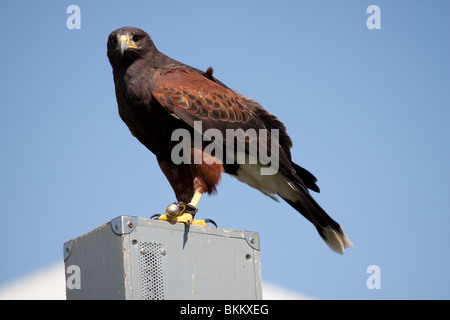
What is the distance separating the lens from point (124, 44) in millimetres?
5336

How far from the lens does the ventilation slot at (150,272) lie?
3271 mm

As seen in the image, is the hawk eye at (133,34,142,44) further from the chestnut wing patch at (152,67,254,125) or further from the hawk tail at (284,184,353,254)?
the hawk tail at (284,184,353,254)

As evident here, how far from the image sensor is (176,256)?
345cm

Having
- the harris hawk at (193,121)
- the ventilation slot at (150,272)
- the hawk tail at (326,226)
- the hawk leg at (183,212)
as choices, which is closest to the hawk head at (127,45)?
the harris hawk at (193,121)

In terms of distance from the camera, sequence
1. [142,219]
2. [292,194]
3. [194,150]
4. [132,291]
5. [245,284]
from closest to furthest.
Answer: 1. [132,291]
2. [142,219]
3. [245,284]
4. [194,150]
5. [292,194]

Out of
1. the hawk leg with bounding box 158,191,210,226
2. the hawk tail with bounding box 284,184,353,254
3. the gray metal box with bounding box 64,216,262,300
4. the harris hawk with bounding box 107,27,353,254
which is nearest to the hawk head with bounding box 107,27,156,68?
the harris hawk with bounding box 107,27,353,254

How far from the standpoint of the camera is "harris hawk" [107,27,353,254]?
16.8 ft

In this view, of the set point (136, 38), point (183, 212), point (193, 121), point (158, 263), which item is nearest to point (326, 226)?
point (193, 121)

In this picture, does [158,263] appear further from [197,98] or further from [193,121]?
[197,98]

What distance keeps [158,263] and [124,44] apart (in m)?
2.52

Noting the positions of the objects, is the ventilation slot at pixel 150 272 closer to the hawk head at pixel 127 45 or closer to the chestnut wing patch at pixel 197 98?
the chestnut wing patch at pixel 197 98
